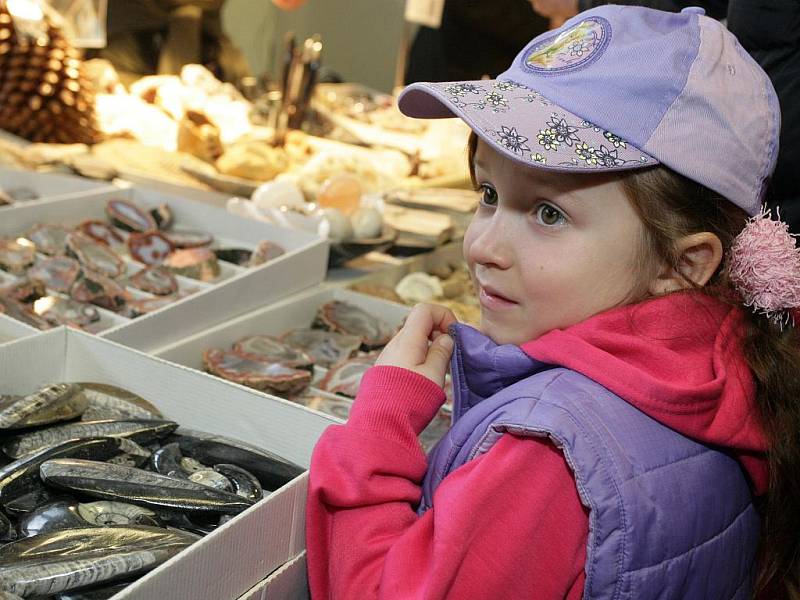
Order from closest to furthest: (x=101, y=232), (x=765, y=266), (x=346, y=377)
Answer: (x=765, y=266), (x=346, y=377), (x=101, y=232)

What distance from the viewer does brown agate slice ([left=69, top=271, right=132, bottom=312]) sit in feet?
4.98

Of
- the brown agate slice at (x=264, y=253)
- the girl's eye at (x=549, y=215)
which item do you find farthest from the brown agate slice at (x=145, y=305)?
the girl's eye at (x=549, y=215)

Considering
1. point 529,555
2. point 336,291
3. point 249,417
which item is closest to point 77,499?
point 249,417

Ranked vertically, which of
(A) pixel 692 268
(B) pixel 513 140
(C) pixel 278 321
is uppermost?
(B) pixel 513 140

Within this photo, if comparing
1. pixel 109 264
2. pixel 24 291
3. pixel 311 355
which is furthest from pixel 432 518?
pixel 109 264

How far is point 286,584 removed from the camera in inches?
36.3

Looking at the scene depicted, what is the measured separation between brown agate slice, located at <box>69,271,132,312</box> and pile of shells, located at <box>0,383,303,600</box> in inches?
15.9

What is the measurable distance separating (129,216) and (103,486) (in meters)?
1.11

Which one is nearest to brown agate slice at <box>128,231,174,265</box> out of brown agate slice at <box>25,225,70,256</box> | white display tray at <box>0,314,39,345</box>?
brown agate slice at <box>25,225,70,256</box>

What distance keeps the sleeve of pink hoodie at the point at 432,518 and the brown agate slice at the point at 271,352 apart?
545mm

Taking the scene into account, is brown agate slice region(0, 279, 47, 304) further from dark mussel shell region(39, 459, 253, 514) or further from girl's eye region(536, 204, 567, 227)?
girl's eye region(536, 204, 567, 227)

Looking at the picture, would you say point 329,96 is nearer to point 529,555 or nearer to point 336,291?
point 336,291

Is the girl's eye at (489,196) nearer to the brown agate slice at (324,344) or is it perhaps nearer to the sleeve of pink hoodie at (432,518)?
the sleeve of pink hoodie at (432,518)

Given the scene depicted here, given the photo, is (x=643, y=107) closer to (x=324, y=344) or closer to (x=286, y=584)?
(x=286, y=584)
